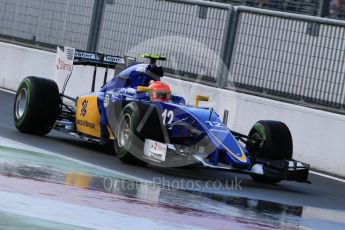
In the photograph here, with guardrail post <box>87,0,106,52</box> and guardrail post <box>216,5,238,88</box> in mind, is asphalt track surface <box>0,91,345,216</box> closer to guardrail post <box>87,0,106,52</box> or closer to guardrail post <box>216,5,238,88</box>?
guardrail post <box>216,5,238,88</box>

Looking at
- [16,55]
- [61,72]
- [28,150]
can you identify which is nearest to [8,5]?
[16,55]

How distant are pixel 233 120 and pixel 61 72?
9.24 feet

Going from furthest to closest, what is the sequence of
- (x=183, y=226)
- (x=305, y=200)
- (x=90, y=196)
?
(x=305, y=200) → (x=90, y=196) → (x=183, y=226)

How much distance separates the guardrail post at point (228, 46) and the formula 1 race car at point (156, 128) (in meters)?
2.93

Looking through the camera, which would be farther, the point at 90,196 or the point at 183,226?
the point at 90,196

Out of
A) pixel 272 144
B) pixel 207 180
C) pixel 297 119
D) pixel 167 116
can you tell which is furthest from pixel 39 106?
pixel 297 119

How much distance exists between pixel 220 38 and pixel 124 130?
4.76 meters

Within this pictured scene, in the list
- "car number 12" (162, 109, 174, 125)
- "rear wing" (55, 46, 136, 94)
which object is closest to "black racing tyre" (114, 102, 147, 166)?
"car number 12" (162, 109, 174, 125)

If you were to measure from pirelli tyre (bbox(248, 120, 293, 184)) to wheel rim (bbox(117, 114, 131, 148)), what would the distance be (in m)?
1.59

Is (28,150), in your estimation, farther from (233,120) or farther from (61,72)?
(233,120)

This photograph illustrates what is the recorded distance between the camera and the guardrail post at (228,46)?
603 inches

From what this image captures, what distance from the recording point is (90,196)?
7.99 metres

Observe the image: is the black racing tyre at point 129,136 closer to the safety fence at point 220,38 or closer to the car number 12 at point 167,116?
the car number 12 at point 167,116

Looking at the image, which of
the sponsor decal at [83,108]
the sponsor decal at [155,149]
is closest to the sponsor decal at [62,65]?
the sponsor decal at [83,108]
